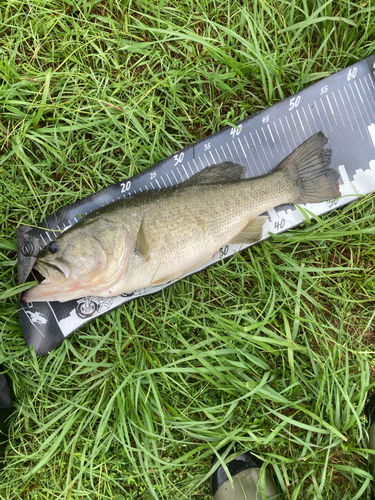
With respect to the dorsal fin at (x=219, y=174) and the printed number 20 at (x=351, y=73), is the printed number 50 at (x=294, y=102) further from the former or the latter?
the dorsal fin at (x=219, y=174)

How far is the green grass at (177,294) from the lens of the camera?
252 cm

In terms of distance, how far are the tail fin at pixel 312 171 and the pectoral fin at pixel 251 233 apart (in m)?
0.36

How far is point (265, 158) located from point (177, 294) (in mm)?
1287

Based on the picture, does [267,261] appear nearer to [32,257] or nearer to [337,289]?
[337,289]

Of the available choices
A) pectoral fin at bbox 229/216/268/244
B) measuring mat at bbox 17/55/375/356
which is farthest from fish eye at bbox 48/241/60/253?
pectoral fin at bbox 229/216/268/244

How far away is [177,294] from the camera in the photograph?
106 inches

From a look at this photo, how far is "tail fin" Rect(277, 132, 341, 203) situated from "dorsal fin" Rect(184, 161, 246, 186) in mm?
346

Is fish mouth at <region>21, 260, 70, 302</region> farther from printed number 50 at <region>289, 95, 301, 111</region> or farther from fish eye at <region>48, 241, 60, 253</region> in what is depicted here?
printed number 50 at <region>289, 95, 301, 111</region>

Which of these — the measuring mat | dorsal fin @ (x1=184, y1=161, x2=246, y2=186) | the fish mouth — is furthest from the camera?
the measuring mat

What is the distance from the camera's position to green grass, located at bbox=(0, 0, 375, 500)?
2.52 m

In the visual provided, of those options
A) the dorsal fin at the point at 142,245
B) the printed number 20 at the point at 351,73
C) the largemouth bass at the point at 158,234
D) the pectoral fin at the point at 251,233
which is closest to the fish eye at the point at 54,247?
the largemouth bass at the point at 158,234

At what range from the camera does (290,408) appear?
8.71 feet

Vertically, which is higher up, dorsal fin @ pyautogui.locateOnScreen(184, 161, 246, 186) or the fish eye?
the fish eye

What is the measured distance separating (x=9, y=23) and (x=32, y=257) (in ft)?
6.58
